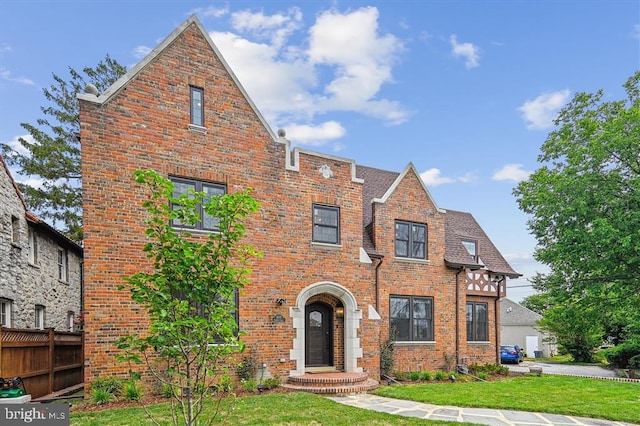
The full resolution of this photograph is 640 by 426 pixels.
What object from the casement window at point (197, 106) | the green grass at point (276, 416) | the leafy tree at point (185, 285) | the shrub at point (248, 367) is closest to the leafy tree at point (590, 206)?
the green grass at point (276, 416)

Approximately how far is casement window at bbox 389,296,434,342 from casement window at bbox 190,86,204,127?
30.8ft

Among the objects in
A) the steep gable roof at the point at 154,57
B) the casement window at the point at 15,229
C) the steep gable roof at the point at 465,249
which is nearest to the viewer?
the steep gable roof at the point at 154,57

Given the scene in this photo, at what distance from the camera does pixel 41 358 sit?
11688 millimetres

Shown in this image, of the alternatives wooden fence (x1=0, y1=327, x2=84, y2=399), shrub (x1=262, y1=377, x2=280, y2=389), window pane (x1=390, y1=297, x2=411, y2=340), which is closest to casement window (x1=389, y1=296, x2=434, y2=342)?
window pane (x1=390, y1=297, x2=411, y2=340)

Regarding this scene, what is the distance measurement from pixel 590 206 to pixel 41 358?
807 inches

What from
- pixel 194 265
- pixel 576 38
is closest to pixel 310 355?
pixel 194 265

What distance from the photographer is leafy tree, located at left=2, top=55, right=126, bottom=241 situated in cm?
2608

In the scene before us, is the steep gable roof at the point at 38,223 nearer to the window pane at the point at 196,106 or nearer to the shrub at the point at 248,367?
the window pane at the point at 196,106

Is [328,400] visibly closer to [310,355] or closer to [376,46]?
[310,355]

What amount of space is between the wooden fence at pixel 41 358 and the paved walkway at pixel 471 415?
303 inches

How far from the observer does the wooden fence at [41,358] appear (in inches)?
396

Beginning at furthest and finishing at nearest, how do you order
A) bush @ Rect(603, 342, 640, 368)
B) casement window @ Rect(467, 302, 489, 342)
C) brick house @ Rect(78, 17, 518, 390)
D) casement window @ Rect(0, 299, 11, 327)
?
bush @ Rect(603, 342, 640, 368), casement window @ Rect(467, 302, 489, 342), casement window @ Rect(0, 299, 11, 327), brick house @ Rect(78, 17, 518, 390)

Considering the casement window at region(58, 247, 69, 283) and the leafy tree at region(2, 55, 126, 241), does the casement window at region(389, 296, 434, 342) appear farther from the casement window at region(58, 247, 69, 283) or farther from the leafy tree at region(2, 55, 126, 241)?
the leafy tree at region(2, 55, 126, 241)

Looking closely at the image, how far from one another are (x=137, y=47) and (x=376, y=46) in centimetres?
780
